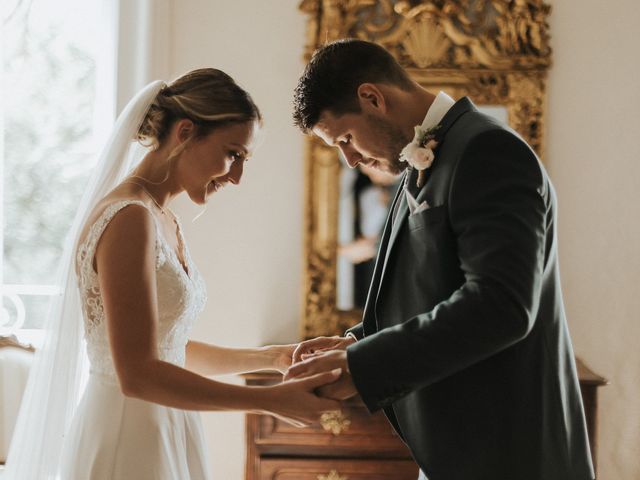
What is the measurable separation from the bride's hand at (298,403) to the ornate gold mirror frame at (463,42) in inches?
72.0

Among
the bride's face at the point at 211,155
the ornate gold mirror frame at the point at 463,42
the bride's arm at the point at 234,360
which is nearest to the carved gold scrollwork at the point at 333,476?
the bride's arm at the point at 234,360

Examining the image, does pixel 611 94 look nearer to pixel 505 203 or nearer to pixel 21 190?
pixel 505 203

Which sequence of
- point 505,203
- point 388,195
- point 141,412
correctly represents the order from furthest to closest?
point 388,195, point 141,412, point 505,203

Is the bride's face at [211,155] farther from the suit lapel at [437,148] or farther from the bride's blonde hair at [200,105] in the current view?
the suit lapel at [437,148]

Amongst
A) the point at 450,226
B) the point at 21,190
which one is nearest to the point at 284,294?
the point at 21,190

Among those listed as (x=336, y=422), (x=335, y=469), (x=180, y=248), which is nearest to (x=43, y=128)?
(x=180, y=248)

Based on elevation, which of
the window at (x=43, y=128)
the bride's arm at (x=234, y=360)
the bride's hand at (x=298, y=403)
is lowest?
the bride's hand at (x=298, y=403)

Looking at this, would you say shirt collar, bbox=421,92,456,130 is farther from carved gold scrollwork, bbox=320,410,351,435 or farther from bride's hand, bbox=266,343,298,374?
carved gold scrollwork, bbox=320,410,351,435

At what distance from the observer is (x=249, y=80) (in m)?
3.42

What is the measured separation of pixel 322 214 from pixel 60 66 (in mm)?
1504

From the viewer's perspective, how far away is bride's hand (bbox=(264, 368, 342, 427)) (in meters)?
1.63

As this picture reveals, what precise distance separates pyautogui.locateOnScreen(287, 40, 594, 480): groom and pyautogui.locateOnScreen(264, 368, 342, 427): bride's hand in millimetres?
39

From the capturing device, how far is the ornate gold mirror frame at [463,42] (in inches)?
130

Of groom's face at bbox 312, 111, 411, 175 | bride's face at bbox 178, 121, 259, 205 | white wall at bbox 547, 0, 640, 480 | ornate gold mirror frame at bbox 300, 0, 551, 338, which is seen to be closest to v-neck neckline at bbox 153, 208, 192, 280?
bride's face at bbox 178, 121, 259, 205
